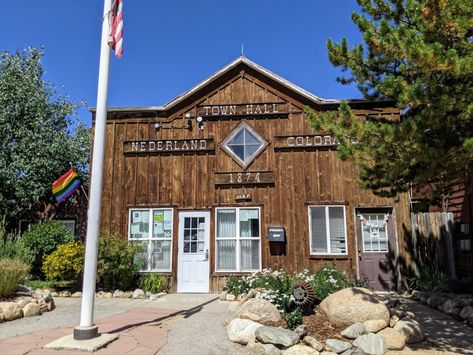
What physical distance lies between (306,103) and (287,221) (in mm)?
3572

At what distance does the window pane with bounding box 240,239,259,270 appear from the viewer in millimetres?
11062

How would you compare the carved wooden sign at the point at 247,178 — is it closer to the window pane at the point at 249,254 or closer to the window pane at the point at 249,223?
the window pane at the point at 249,223

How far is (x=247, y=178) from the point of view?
1144 cm

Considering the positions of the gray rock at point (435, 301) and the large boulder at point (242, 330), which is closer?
the large boulder at point (242, 330)

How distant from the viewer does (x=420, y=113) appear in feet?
17.3

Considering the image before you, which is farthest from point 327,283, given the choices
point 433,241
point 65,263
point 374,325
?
point 65,263

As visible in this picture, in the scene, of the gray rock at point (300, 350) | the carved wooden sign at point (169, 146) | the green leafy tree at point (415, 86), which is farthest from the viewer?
the carved wooden sign at point (169, 146)

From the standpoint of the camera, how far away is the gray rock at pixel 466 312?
7114 mm

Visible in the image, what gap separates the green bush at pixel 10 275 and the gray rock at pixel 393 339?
6863 mm

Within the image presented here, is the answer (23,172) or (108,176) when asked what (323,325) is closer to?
(108,176)

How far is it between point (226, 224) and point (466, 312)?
20.3ft

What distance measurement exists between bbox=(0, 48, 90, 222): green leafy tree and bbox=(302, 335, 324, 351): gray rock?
499 inches

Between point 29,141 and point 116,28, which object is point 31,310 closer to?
point 116,28

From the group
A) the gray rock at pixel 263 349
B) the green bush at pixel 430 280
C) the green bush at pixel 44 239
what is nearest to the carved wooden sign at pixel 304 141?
the green bush at pixel 430 280
